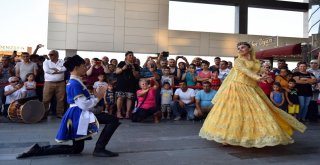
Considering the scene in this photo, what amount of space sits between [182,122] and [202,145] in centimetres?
281

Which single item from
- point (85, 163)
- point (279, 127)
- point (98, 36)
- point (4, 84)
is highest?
point (98, 36)

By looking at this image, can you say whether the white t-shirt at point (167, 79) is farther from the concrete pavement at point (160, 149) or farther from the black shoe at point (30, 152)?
the black shoe at point (30, 152)

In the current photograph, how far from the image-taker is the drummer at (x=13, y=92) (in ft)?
27.4

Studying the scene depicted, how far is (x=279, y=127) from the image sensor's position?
530 centimetres

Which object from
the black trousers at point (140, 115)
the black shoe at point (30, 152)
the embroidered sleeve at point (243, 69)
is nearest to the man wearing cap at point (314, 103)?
the black trousers at point (140, 115)

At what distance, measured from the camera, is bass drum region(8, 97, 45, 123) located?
305 inches

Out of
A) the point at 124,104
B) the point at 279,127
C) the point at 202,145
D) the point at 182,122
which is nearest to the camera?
the point at 279,127

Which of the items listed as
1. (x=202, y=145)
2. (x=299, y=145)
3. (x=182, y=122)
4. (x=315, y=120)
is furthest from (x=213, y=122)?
(x=315, y=120)

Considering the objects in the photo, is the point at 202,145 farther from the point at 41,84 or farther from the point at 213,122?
the point at 41,84

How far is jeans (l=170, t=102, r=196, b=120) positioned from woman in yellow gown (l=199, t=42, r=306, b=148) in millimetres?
3240

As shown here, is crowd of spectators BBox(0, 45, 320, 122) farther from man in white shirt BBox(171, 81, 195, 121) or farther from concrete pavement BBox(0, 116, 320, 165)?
concrete pavement BBox(0, 116, 320, 165)

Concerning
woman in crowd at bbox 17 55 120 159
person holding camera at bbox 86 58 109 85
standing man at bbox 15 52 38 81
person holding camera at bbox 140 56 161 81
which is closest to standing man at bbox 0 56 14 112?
standing man at bbox 15 52 38 81

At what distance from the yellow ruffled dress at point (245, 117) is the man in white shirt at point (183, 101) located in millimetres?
3198

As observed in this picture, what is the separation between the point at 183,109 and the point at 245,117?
13.2 ft
